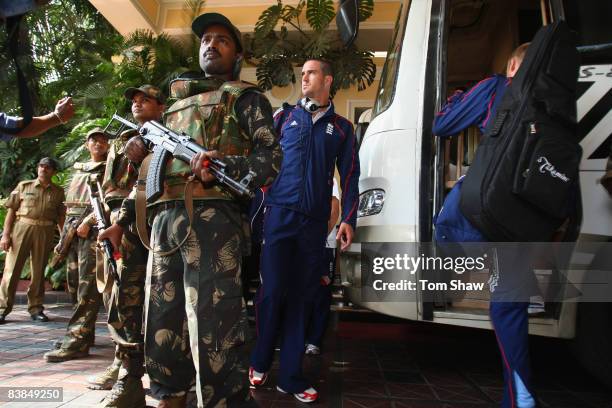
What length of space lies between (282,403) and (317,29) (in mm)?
6439

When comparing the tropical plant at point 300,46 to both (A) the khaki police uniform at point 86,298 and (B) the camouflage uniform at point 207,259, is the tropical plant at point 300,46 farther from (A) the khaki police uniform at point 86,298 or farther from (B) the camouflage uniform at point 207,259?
(B) the camouflage uniform at point 207,259

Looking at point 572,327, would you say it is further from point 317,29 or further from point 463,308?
point 317,29

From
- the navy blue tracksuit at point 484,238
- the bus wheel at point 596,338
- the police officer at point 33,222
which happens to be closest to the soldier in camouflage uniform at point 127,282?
the navy blue tracksuit at point 484,238

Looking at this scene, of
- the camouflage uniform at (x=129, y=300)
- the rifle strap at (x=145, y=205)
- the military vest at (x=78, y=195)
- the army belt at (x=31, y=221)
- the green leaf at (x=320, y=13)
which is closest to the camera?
the rifle strap at (x=145, y=205)

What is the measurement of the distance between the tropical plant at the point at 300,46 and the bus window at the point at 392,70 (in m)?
3.94

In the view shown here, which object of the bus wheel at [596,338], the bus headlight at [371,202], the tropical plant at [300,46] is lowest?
the bus wheel at [596,338]

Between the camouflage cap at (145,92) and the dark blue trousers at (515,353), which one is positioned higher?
the camouflage cap at (145,92)

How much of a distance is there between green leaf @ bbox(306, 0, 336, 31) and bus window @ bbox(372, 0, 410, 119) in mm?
4333

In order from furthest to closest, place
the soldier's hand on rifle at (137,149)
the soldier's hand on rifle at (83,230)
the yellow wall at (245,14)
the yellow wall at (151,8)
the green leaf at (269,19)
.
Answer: the yellow wall at (245,14) → the yellow wall at (151,8) → the green leaf at (269,19) → the soldier's hand on rifle at (83,230) → the soldier's hand on rifle at (137,149)

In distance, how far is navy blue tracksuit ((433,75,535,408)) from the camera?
7.19 feet

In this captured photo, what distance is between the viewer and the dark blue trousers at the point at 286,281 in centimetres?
286

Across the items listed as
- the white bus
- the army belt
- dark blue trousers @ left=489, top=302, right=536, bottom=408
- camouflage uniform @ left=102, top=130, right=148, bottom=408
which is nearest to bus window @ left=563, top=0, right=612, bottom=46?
the white bus

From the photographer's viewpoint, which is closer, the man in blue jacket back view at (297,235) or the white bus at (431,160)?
the white bus at (431,160)

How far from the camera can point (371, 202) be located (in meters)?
3.10
